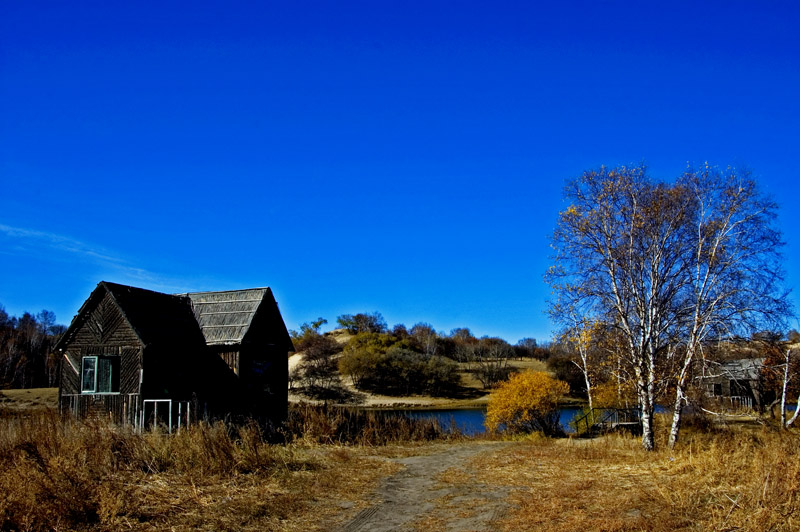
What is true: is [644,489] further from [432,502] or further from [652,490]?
[432,502]

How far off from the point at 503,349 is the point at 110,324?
84735mm

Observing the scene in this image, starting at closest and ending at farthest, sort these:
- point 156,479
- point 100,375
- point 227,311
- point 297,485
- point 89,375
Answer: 1. point 156,479
2. point 297,485
3. point 100,375
4. point 89,375
5. point 227,311

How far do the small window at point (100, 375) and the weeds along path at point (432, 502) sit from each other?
1440 cm

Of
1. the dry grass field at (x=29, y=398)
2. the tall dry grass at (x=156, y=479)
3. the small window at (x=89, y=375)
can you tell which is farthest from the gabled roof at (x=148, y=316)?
the dry grass field at (x=29, y=398)

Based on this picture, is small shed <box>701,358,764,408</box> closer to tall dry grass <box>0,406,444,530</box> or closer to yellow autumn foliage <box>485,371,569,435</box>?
yellow autumn foliage <box>485,371,569,435</box>

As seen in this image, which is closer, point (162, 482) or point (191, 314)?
point (162, 482)

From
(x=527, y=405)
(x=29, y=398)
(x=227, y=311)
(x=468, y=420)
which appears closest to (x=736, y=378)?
(x=527, y=405)

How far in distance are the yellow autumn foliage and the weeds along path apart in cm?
1004

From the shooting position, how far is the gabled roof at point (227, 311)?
28.5 metres

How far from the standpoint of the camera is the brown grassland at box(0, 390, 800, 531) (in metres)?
9.64

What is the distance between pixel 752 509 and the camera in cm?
957

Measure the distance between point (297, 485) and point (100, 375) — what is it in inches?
643

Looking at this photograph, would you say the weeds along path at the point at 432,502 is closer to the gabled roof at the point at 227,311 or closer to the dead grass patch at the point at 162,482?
the dead grass patch at the point at 162,482

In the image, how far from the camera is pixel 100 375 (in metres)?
26.0
